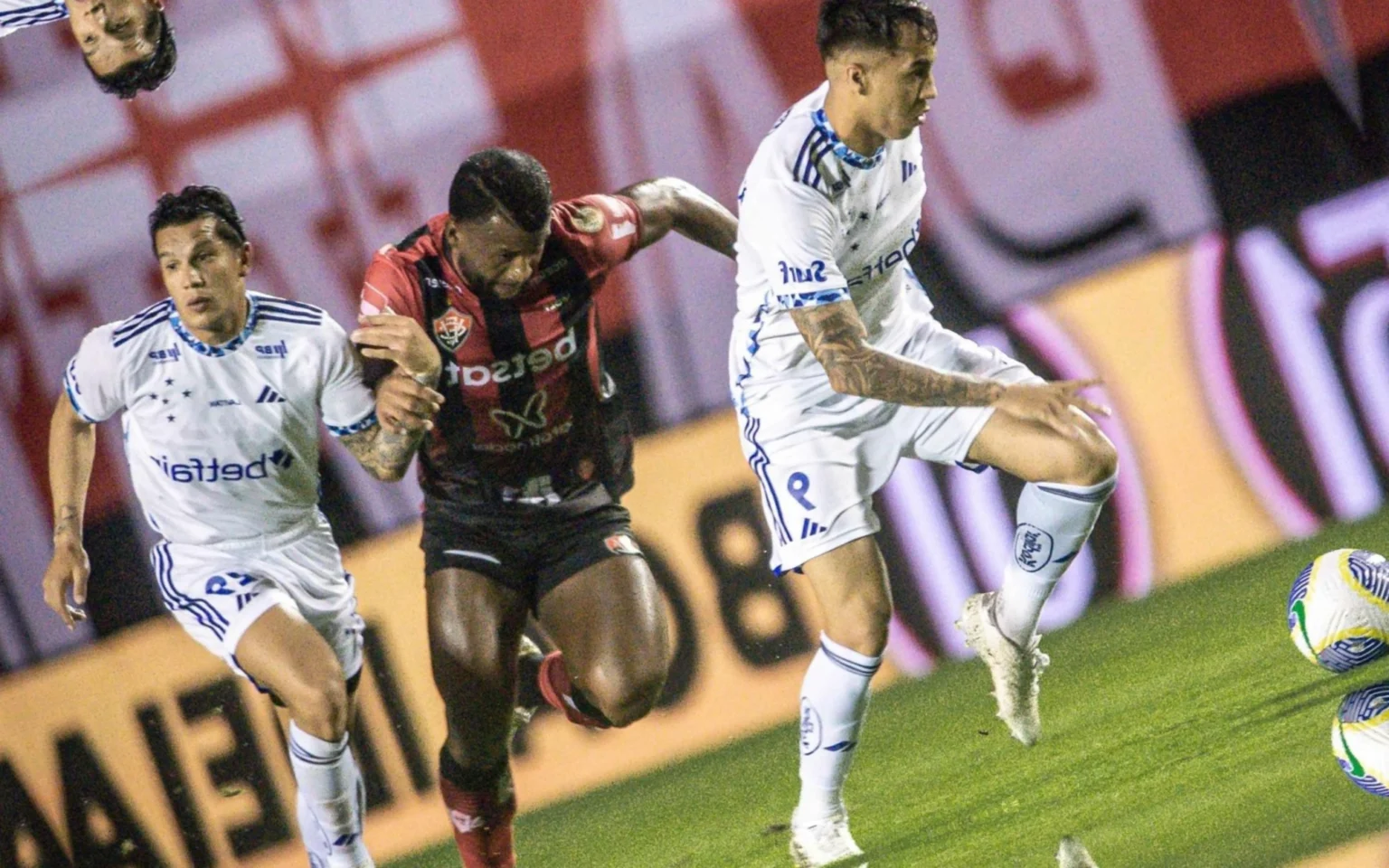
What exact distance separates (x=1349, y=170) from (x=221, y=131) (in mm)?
3827

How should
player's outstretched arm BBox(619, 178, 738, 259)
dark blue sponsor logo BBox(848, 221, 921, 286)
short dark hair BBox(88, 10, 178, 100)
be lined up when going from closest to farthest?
dark blue sponsor logo BBox(848, 221, 921, 286) → player's outstretched arm BBox(619, 178, 738, 259) → short dark hair BBox(88, 10, 178, 100)

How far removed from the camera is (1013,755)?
14.2ft

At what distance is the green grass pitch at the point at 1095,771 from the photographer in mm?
3648

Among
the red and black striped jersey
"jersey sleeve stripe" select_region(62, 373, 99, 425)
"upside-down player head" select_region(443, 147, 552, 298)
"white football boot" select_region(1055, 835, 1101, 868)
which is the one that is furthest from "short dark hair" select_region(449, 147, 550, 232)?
"white football boot" select_region(1055, 835, 1101, 868)

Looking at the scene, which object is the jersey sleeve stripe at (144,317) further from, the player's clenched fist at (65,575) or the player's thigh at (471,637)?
the player's thigh at (471,637)

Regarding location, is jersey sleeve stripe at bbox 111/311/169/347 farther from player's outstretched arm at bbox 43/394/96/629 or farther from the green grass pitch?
the green grass pitch

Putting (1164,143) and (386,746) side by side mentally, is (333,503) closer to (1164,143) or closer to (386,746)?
(386,746)

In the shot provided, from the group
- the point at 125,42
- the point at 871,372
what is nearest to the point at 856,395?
the point at 871,372

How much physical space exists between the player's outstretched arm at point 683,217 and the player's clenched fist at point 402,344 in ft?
2.76

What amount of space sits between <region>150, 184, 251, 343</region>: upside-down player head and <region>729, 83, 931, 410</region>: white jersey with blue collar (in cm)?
126

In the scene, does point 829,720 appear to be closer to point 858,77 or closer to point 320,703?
point 320,703

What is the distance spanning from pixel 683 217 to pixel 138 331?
57.6 inches

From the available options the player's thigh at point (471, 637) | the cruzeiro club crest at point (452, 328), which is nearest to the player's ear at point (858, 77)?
the cruzeiro club crest at point (452, 328)

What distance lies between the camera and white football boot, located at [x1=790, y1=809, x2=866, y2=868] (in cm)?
394
